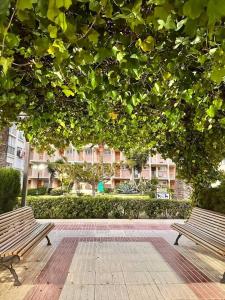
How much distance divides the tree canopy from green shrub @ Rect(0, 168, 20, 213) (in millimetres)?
2710

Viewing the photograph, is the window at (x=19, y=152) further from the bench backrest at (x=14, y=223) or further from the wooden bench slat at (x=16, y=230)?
the wooden bench slat at (x=16, y=230)

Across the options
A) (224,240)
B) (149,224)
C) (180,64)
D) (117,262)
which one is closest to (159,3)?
(180,64)

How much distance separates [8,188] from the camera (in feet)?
34.0

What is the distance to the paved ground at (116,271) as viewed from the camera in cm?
515

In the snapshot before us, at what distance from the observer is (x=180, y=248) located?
8.40 meters

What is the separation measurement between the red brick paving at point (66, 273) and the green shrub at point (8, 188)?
91.4 inches

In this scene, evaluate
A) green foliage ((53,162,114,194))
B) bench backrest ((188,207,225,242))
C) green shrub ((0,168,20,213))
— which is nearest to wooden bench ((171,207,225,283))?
bench backrest ((188,207,225,242))

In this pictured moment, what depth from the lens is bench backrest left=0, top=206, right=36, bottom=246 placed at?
6.11 meters

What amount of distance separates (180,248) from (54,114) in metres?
4.38

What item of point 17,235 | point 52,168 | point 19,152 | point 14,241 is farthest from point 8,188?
point 19,152

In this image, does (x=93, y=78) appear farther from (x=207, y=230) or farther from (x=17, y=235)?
(x=207, y=230)

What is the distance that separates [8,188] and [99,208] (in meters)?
5.41

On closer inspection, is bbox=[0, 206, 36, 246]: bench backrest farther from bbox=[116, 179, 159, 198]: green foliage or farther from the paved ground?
bbox=[116, 179, 159, 198]: green foliage

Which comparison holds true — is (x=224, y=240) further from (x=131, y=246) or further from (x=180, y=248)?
(x=131, y=246)
